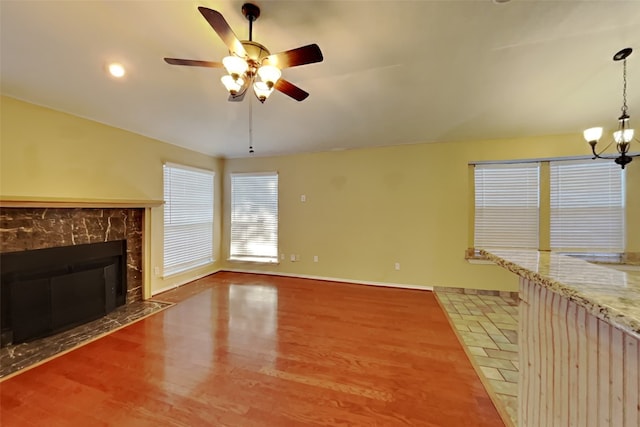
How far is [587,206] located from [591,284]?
4.09 metres

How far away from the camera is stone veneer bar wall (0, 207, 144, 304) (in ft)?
8.06

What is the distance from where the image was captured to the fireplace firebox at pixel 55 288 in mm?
2389

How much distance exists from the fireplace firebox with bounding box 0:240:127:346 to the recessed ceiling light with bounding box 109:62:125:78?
201 cm

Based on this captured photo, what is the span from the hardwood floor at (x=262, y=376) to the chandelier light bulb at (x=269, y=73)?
2.21 m

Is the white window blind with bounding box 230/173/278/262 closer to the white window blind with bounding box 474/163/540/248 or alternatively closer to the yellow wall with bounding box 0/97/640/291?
the yellow wall with bounding box 0/97/640/291

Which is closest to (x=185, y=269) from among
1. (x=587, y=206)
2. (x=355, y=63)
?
(x=355, y=63)

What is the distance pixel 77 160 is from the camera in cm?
294

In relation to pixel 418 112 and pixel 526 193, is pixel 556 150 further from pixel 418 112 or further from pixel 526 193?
pixel 418 112

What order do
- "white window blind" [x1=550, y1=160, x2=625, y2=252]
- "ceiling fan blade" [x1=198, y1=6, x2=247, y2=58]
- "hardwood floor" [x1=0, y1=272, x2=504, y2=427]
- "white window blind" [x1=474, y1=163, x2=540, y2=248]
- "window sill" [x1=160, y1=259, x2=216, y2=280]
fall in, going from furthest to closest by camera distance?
"window sill" [x1=160, y1=259, x2=216, y2=280] < "white window blind" [x1=474, y1=163, x2=540, y2=248] < "white window blind" [x1=550, y1=160, x2=625, y2=252] < "hardwood floor" [x1=0, y1=272, x2=504, y2=427] < "ceiling fan blade" [x1=198, y1=6, x2=247, y2=58]

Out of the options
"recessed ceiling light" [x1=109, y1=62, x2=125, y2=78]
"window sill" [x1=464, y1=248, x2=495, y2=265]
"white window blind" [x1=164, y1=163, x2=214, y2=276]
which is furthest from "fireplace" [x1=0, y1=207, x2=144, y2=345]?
"window sill" [x1=464, y1=248, x2=495, y2=265]

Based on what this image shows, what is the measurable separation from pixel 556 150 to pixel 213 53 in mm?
4603

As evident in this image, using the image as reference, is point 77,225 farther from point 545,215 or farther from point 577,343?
point 545,215

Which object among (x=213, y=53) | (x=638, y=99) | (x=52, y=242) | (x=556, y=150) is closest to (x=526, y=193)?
(x=556, y=150)

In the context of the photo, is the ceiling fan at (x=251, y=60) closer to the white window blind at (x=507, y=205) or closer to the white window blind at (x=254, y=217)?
the white window blind at (x=254, y=217)
